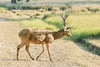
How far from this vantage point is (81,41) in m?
20.2

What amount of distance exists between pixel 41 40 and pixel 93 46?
491 centimetres

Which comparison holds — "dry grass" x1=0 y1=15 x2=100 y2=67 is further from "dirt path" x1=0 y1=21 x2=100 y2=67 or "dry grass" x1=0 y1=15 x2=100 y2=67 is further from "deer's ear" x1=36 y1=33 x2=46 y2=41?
"deer's ear" x1=36 y1=33 x2=46 y2=41

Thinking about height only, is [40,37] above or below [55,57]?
above

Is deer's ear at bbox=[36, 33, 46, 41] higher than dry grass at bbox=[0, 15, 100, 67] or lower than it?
higher

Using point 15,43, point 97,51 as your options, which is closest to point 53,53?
point 97,51

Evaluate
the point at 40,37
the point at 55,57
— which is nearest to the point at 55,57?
the point at 55,57

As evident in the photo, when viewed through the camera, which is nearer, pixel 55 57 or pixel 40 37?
pixel 40 37

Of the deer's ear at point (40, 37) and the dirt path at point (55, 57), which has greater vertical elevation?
the deer's ear at point (40, 37)

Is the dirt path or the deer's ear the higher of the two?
the deer's ear

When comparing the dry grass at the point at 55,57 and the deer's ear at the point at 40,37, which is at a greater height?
the deer's ear at the point at 40,37

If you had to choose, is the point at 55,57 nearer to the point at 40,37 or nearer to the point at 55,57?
the point at 55,57

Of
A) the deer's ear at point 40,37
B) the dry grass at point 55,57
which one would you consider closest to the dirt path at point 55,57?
the dry grass at point 55,57

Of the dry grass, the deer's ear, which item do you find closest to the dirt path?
the dry grass

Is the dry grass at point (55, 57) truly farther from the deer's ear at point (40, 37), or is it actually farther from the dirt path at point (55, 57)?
the deer's ear at point (40, 37)
